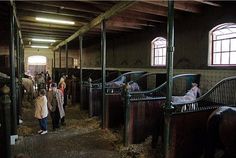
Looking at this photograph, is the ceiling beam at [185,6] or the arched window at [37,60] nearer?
the ceiling beam at [185,6]

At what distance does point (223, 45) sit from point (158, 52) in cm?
235

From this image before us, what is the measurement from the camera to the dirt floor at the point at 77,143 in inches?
151

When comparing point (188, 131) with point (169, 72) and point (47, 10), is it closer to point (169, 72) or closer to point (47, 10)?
point (169, 72)

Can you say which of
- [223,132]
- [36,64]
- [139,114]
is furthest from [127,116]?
[36,64]

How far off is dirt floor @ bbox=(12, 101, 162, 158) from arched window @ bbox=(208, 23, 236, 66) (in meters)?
2.22

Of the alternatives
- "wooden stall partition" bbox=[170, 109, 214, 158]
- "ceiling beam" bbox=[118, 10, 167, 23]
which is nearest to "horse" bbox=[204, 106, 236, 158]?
"wooden stall partition" bbox=[170, 109, 214, 158]

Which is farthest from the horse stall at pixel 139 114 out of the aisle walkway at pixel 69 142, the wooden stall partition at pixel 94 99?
the wooden stall partition at pixel 94 99

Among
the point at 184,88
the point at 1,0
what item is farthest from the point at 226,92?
the point at 1,0

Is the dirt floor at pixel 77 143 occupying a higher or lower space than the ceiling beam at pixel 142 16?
lower

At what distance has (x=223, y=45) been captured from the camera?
4.66 metres

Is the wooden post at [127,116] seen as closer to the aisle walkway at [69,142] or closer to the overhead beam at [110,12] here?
the aisle walkway at [69,142]

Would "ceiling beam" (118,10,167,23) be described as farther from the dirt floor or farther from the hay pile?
the hay pile

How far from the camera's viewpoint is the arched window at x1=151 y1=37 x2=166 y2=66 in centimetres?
656

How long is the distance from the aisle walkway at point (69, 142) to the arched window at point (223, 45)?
8.98ft
